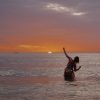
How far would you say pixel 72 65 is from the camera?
33.0 m

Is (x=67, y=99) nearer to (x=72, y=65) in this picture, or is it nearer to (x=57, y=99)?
(x=57, y=99)

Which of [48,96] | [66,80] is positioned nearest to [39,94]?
[48,96]

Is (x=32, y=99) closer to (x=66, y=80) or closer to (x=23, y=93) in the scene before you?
(x=23, y=93)

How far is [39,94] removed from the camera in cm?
2659

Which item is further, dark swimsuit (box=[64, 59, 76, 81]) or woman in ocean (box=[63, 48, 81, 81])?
dark swimsuit (box=[64, 59, 76, 81])

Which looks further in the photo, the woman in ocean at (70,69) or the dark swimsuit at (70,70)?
the dark swimsuit at (70,70)

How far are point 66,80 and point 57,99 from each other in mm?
12850

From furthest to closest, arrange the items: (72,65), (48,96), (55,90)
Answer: (72,65) → (55,90) → (48,96)

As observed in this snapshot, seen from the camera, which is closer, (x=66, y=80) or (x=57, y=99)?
(x=57, y=99)

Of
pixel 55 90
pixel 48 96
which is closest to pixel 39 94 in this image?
pixel 48 96

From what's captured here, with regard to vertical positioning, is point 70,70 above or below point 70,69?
below

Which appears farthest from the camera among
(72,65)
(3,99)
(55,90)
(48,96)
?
(72,65)

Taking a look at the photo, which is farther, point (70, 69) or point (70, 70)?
point (70, 70)

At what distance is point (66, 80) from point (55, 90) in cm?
786
